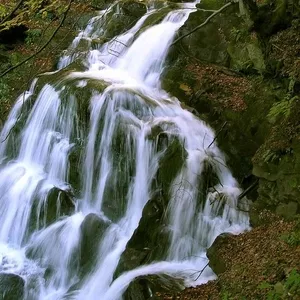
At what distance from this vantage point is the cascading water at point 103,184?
709 cm

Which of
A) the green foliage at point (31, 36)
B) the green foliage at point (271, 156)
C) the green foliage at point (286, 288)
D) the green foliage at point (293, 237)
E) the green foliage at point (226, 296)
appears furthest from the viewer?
the green foliage at point (31, 36)

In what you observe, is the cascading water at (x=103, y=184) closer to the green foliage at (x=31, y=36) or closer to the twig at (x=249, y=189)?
the twig at (x=249, y=189)

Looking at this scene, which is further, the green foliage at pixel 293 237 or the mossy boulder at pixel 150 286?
the mossy boulder at pixel 150 286

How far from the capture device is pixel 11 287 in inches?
282

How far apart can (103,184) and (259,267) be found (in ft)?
13.0

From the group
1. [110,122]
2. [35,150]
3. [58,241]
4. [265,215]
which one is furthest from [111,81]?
[265,215]

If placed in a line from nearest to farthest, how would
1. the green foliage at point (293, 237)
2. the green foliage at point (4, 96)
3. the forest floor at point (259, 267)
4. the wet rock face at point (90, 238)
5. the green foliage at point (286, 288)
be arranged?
the green foliage at point (286, 288) → the forest floor at point (259, 267) → the green foliage at point (293, 237) → the wet rock face at point (90, 238) → the green foliage at point (4, 96)

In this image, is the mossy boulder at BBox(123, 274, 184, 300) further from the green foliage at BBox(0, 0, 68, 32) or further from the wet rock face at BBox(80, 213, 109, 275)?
the green foliage at BBox(0, 0, 68, 32)

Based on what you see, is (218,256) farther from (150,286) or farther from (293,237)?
(293,237)

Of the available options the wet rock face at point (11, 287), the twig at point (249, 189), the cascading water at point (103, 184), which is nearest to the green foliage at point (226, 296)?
the cascading water at point (103, 184)

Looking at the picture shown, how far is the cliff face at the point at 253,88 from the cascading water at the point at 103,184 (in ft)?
1.28

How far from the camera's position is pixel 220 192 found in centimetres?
742

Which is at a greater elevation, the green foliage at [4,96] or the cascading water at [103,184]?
the green foliage at [4,96]

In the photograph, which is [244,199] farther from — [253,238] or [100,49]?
[100,49]
